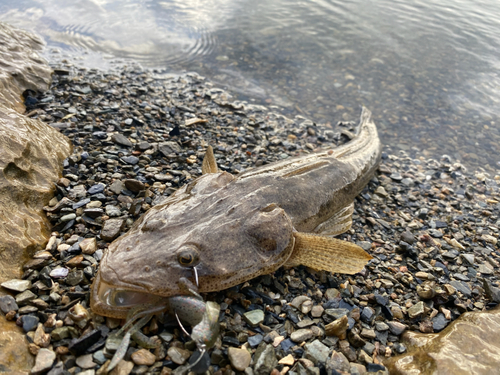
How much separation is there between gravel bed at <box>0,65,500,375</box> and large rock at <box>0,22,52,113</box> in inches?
12.8

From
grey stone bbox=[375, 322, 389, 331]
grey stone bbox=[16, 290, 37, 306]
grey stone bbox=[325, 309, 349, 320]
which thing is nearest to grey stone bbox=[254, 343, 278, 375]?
grey stone bbox=[325, 309, 349, 320]

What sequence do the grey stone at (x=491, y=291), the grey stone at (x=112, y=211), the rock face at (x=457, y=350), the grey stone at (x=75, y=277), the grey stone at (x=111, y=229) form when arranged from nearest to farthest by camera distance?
1. the rock face at (x=457, y=350)
2. the grey stone at (x=75, y=277)
3. the grey stone at (x=111, y=229)
4. the grey stone at (x=112, y=211)
5. the grey stone at (x=491, y=291)

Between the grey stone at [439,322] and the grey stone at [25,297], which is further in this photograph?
the grey stone at [439,322]

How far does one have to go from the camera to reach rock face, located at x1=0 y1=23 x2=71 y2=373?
7.52 feet

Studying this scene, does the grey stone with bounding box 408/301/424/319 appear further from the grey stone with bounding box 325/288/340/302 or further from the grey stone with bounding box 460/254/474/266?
the grey stone with bounding box 460/254/474/266

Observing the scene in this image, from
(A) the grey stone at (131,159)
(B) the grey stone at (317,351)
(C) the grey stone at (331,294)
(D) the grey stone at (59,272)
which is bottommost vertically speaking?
(C) the grey stone at (331,294)

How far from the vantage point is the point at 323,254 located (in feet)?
11.3

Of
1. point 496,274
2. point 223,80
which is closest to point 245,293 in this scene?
point 496,274

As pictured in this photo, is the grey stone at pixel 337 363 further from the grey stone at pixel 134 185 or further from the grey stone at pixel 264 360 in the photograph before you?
the grey stone at pixel 134 185

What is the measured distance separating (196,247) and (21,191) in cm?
184

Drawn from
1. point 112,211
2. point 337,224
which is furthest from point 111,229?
point 337,224

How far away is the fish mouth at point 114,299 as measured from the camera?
252 cm

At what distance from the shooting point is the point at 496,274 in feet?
13.6

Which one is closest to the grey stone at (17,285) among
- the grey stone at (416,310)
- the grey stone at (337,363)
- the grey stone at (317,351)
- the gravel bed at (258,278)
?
the gravel bed at (258,278)
